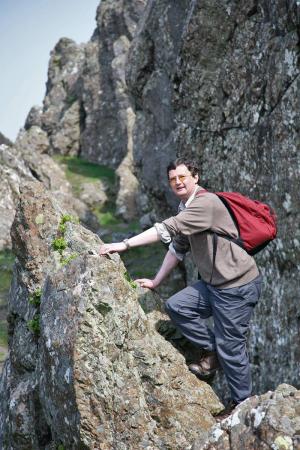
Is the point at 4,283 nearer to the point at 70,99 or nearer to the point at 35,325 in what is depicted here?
the point at 35,325

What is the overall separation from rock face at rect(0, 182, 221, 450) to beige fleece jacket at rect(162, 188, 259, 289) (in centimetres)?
139

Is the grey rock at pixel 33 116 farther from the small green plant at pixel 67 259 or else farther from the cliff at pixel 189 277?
the small green plant at pixel 67 259

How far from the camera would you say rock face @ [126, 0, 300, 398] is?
1566cm

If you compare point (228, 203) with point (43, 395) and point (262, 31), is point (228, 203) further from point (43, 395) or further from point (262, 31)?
point (262, 31)

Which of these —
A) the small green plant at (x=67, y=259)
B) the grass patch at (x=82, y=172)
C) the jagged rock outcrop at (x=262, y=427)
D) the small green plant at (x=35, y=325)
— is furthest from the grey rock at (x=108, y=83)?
the jagged rock outcrop at (x=262, y=427)

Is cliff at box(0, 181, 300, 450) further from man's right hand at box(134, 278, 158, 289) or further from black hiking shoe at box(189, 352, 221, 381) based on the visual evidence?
man's right hand at box(134, 278, 158, 289)

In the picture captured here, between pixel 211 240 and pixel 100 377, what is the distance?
3.07m

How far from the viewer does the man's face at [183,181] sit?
10.2 metres

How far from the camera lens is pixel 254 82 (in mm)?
17875

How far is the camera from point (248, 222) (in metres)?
10.1

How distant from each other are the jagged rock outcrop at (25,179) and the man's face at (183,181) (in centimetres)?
2574

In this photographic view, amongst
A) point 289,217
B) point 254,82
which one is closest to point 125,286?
point 289,217

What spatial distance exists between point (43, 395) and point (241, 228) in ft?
15.8

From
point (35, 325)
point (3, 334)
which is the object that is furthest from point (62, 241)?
point (3, 334)
